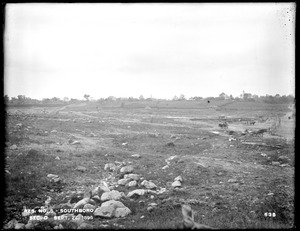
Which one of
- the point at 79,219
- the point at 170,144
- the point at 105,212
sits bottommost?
the point at 79,219

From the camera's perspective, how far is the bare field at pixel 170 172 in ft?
18.2

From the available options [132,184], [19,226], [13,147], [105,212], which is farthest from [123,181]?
[13,147]

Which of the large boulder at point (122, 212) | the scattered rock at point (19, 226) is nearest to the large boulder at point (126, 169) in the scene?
the large boulder at point (122, 212)

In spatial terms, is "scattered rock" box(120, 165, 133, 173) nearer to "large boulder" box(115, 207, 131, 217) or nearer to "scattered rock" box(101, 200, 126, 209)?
"scattered rock" box(101, 200, 126, 209)

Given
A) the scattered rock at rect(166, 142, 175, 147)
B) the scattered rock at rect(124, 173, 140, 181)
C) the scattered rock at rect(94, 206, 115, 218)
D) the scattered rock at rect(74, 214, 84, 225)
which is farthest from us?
the scattered rock at rect(166, 142, 175, 147)

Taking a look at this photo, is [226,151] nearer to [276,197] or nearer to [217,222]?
[276,197]

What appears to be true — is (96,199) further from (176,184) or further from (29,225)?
(176,184)

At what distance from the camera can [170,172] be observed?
8281mm

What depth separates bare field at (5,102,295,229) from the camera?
5.56 metres

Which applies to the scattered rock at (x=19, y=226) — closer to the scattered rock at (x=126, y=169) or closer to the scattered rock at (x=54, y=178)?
the scattered rock at (x=54, y=178)

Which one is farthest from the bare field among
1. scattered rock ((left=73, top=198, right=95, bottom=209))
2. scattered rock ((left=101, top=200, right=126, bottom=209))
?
scattered rock ((left=73, top=198, right=95, bottom=209))

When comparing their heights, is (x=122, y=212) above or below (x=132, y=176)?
below

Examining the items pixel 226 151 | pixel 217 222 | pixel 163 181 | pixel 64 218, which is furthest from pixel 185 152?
pixel 64 218

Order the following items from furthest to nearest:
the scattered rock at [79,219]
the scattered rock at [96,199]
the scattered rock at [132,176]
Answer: the scattered rock at [132,176], the scattered rock at [96,199], the scattered rock at [79,219]
